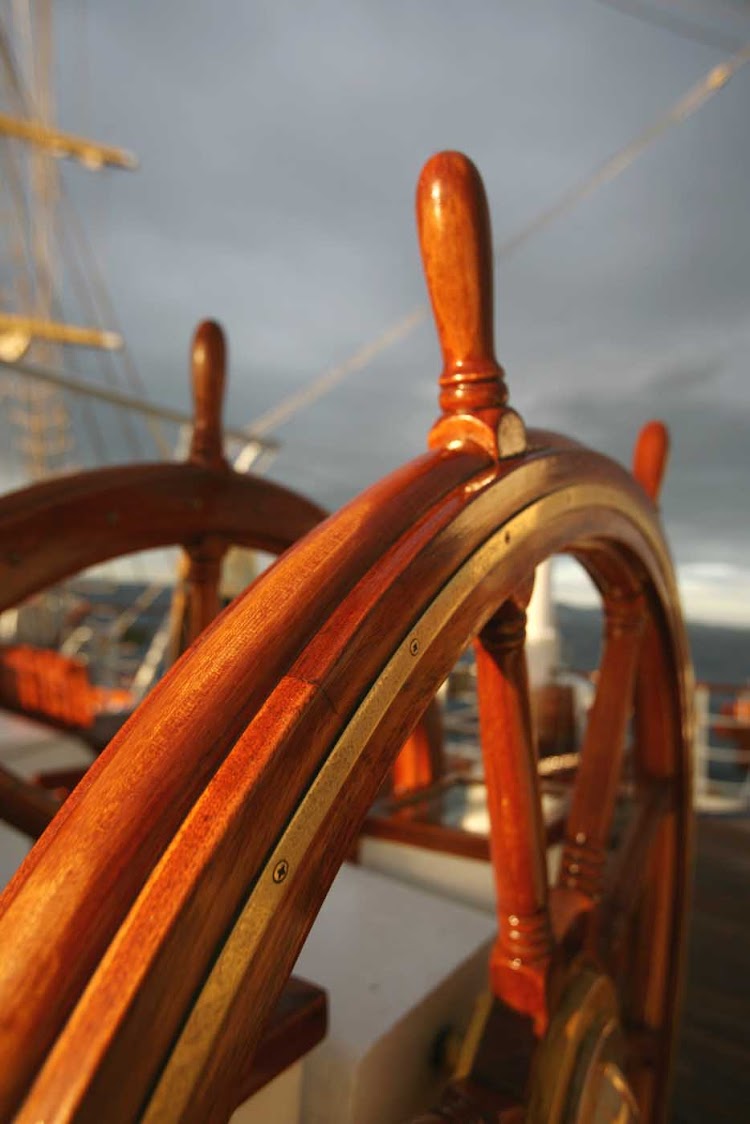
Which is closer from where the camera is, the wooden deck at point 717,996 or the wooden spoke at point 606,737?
the wooden spoke at point 606,737

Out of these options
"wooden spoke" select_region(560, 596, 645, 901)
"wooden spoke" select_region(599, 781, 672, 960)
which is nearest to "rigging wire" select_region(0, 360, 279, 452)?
"wooden spoke" select_region(560, 596, 645, 901)

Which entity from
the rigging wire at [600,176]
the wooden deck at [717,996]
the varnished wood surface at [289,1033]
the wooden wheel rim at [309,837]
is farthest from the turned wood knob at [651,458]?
the rigging wire at [600,176]

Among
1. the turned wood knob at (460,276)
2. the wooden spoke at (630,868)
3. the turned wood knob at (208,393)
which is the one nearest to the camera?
the turned wood knob at (460,276)

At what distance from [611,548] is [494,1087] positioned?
1.79 ft

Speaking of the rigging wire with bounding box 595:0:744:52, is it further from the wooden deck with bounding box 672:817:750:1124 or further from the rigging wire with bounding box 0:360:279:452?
the wooden deck with bounding box 672:817:750:1124

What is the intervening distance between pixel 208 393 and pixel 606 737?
753 millimetres

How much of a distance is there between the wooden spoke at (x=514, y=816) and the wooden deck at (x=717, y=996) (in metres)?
1.19

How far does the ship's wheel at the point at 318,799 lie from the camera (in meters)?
0.30

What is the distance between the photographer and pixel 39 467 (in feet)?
40.5

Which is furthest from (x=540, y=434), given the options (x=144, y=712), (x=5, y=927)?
(x=5, y=927)

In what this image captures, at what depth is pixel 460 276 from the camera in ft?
1.82

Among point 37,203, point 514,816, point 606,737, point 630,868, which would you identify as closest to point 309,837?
point 514,816

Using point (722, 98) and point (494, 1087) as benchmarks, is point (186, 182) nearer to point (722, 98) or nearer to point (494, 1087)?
point (722, 98)

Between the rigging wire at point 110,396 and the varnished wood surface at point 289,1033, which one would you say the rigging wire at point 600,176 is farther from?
the varnished wood surface at point 289,1033
